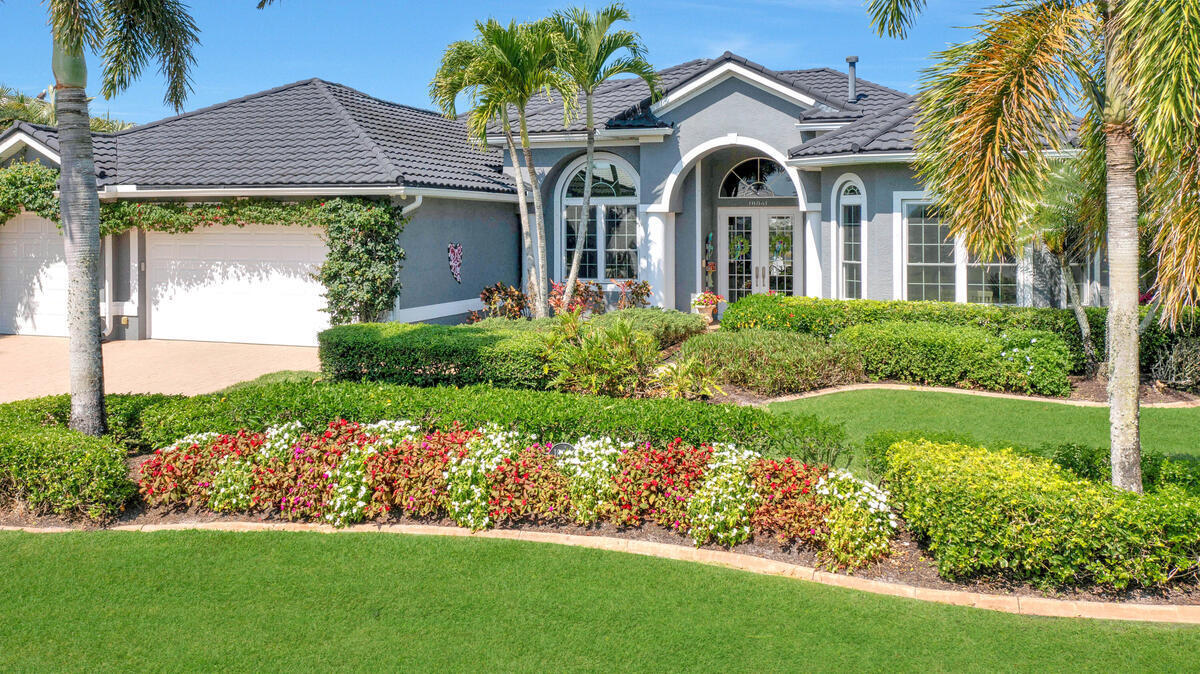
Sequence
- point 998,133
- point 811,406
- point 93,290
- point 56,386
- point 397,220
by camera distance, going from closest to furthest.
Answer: point 998,133 → point 93,290 → point 811,406 → point 56,386 → point 397,220

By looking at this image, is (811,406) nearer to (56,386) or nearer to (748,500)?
(748,500)

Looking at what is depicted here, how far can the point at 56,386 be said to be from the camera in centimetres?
1368

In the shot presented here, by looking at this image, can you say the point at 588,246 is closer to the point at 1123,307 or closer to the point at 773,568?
the point at 773,568

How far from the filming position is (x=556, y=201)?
20.2 metres

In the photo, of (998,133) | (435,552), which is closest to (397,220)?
(435,552)

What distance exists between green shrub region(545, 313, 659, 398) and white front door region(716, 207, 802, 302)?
9.42 metres

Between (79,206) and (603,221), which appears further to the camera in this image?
(603,221)

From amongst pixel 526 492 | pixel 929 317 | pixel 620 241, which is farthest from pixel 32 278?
pixel 929 317

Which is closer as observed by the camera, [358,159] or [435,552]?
[435,552]

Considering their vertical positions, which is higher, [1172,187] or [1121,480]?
[1172,187]

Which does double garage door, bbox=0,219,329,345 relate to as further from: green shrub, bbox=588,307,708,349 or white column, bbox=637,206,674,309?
white column, bbox=637,206,674,309

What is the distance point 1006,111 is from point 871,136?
9.18 metres

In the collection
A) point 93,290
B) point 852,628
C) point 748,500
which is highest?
point 93,290

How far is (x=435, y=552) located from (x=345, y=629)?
1324 mm
